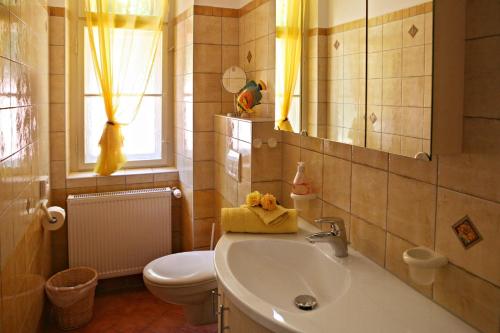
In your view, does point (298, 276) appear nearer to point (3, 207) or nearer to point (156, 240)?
point (3, 207)

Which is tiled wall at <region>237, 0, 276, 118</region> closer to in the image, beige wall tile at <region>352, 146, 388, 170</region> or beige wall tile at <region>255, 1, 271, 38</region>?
beige wall tile at <region>255, 1, 271, 38</region>

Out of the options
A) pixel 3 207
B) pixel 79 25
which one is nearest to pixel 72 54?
pixel 79 25

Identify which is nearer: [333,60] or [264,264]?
[333,60]

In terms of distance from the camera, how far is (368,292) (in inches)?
57.2

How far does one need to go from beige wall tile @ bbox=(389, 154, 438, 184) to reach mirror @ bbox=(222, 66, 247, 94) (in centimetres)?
151

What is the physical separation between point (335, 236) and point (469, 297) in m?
0.54

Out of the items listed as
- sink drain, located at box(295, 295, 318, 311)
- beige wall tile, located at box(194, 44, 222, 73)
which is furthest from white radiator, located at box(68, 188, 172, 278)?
sink drain, located at box(295, 295, 318, 311)

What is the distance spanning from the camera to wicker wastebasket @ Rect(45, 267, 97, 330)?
2.78 m

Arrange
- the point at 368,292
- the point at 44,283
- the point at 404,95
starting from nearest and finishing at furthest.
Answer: the point at 404,95
the point at 368,292
the point at 44,283

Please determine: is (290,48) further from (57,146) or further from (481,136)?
(57,146)

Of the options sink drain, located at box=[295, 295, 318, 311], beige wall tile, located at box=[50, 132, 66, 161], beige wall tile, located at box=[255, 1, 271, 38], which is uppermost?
beige wall tile, located at box=[255, 1, 271, 38]

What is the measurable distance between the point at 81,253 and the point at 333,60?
2.28m

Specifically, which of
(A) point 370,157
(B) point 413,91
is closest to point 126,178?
(A) point 370,157

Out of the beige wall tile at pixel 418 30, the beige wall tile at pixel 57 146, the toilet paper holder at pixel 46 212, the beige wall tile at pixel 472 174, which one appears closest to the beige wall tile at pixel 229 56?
the beige wall tile at pixel 57 146
